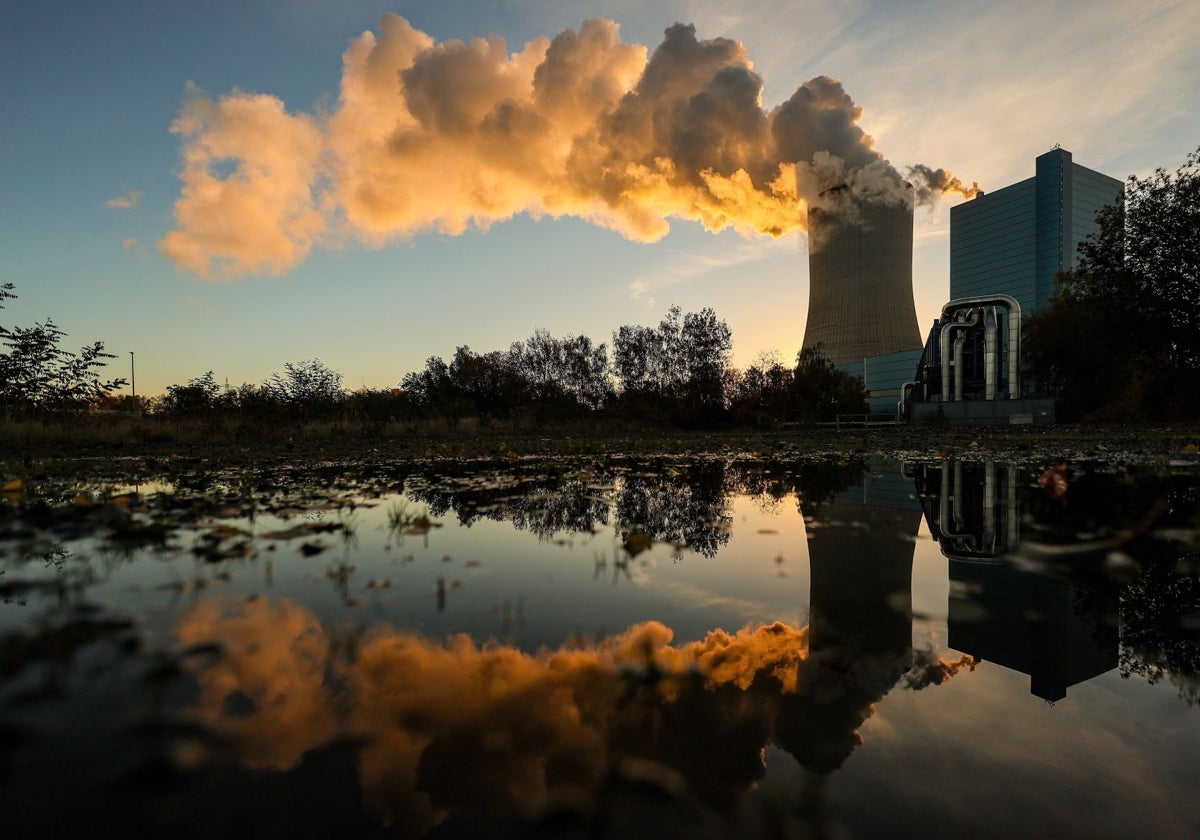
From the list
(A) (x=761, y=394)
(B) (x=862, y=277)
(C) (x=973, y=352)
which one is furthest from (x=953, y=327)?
(A) (x=761, y=394)

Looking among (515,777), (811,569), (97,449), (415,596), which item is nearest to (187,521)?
(415,596)

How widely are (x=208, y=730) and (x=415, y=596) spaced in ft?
3.27

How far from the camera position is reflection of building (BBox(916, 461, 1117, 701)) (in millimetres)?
1530

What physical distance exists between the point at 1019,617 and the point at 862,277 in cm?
5014

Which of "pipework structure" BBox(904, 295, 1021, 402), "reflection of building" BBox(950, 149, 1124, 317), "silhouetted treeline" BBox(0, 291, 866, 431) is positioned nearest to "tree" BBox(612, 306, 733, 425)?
"silhouetted treeline" BBox(0, 291, 866, 431)

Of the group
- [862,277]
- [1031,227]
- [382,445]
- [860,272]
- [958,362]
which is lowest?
[382,445]

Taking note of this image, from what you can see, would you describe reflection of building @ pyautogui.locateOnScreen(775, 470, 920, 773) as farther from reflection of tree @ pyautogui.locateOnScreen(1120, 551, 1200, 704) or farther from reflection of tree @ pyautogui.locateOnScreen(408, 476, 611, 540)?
reflection of tree @ pyautogui.locateOnScreen(408, 476, 611, 540)

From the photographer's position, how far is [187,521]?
3547mm

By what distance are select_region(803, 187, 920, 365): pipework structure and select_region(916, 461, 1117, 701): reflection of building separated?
48.3 m

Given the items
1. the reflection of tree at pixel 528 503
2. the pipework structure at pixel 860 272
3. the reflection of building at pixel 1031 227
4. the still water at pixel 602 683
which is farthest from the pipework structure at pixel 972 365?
the reflection of building at pixel 1031 227

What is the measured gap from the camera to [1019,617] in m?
1.84

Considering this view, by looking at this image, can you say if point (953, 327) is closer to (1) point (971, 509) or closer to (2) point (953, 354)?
(2) point (953, 354)

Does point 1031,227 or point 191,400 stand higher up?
point 1031,227

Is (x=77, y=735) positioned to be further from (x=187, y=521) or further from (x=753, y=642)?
(x=187, y=521)
